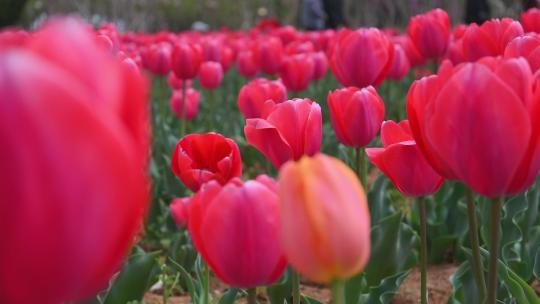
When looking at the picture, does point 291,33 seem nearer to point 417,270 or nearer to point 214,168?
point 417,270

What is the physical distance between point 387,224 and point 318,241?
140cm

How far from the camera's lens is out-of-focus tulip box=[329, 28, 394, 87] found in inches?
83.5

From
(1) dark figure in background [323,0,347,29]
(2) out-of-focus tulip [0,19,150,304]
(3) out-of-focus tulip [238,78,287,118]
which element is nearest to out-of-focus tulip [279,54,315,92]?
(3) out-of-focus tulip [238,78,287,118]

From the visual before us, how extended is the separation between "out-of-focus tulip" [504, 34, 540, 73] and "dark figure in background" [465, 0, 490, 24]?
5814mm

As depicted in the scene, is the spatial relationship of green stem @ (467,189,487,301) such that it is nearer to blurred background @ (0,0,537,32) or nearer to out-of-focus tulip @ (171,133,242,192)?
out-of-focus tulip @ (171,133,242,192)

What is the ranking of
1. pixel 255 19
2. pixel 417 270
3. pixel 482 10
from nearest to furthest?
pixel 417 270 < pixel 482 10 < pixel 255 19

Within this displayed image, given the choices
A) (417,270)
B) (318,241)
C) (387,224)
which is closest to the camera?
(318,241)

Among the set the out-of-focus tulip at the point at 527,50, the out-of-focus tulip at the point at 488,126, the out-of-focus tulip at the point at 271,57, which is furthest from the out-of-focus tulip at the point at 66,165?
the out-of-focus tulip at the point at 271,57

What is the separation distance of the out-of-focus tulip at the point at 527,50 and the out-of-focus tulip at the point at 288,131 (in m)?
0.39

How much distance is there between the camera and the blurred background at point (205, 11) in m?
11.0

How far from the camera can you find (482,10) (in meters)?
7.04

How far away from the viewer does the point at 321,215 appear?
1.91ft

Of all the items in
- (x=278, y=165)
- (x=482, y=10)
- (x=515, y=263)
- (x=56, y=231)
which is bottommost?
(x=482, y=10)

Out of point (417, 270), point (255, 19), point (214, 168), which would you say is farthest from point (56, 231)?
point (255, 19)
